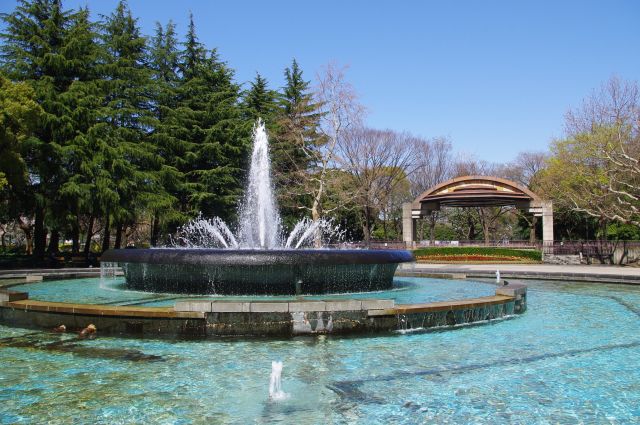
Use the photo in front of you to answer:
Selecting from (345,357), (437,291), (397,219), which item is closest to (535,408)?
(345,357)

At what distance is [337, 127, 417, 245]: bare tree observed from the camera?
141 feet

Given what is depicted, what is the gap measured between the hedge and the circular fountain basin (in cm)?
2089

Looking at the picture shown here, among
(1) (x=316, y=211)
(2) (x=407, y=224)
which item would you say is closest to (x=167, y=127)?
(1) (x=316, y=211)

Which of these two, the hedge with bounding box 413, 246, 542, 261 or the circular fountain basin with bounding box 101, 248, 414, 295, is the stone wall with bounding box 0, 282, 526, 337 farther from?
the hedge with bounding box 413, 246, 542, 261

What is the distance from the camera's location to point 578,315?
35.5 ft

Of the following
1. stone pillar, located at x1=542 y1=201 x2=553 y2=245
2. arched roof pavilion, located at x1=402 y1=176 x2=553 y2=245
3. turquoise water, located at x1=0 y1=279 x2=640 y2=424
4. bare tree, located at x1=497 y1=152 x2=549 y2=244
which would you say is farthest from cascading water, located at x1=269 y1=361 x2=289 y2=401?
bare tree, located at x1=497 y1=152 x2=549 y2=244

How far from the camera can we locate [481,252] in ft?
107

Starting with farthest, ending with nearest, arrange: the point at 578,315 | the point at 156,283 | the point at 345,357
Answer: the point at 156,283, the point at 578,315, the point at 345,357

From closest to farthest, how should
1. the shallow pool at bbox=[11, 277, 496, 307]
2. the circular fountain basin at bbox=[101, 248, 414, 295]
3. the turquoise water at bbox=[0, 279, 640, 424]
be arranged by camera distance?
the turquoise water at bbox=[0, 279, 640, 424], the circular fountain basin at bbox=[101, 248, 414, 295], the shallow pool at bbox=[11, 277, 496, 307]

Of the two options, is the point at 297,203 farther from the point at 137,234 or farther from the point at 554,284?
the point at 554,284

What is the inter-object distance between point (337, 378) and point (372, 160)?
1507 inches

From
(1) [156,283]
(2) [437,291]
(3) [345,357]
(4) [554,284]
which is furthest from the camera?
(4) [554,284]

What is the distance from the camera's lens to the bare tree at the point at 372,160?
42844 mm

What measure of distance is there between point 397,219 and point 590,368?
49224mm
